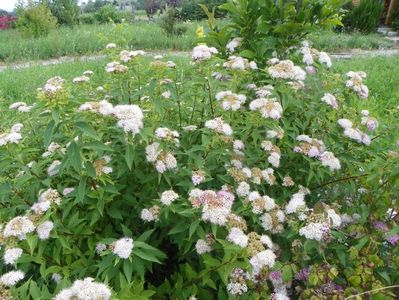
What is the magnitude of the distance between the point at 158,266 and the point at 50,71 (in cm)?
563

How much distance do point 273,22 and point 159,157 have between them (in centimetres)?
147

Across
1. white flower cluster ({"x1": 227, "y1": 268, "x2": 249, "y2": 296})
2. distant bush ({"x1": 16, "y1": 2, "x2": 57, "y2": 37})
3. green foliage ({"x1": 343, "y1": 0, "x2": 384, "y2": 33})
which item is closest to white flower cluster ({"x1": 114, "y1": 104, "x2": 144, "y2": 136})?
white flower cluster ({"x1": 227, "y1": 268, "x2": 249, "y2": 296})

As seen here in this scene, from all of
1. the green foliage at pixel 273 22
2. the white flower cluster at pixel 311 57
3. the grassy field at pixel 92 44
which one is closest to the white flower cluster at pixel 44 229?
the green foliage at pixel 273 22

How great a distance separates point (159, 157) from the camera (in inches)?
75.0

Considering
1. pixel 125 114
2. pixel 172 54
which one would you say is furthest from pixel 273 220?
pixel 172 54

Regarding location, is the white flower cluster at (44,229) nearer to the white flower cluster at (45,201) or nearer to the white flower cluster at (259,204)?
the white flower cluster at (45,201)

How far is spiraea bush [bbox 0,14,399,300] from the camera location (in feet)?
5.61

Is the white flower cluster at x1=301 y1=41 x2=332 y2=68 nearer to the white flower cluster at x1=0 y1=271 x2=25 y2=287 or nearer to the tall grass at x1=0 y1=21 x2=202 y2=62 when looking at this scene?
the white flower cluster at x1=0 y1=271 x2=25 y2=287

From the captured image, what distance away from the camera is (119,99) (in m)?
2.48

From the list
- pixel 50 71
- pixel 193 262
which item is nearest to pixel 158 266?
pixel 193 262

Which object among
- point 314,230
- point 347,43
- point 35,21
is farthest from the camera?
point 35,21

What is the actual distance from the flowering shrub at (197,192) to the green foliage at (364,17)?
38.9ft

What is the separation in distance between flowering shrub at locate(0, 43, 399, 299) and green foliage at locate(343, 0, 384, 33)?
11860 millimetres

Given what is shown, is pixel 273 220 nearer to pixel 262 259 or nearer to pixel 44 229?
pixel 262 259
